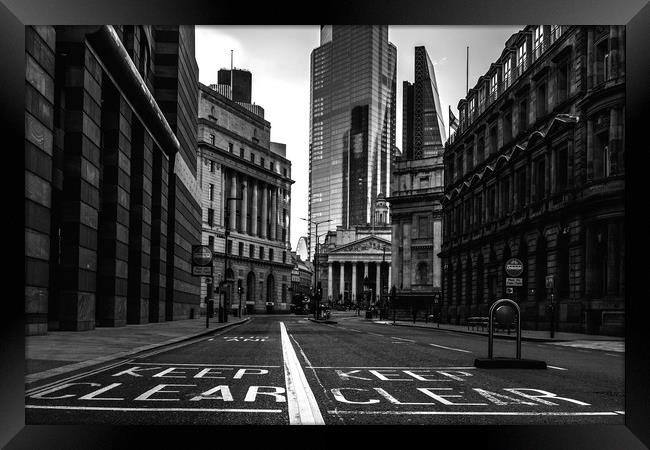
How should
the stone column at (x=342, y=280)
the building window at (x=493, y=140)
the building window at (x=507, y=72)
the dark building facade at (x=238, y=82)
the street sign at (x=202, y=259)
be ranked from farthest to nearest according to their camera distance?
1. the stone column at (x=342, y=280)
2. the dark building facade at (x=238, y=82)
3. the building window at (x=493, y=140)
4. the building window at (x=507, y=72)
5. the street sign at (x=202, y=259)

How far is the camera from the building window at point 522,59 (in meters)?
47.9

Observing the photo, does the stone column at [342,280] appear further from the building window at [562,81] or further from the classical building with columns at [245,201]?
the building window at [562,81]

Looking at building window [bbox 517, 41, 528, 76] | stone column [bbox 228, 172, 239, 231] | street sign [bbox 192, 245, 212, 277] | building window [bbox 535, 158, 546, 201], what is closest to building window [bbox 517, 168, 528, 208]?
building window [bbox 535, 158, 546, 201]

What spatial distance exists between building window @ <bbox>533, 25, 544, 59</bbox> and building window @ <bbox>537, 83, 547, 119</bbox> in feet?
7.27

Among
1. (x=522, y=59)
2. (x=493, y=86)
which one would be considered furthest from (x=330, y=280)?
(x=522, y=59)

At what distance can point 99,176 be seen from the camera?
29.7 metres

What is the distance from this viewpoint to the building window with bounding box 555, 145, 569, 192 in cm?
4128

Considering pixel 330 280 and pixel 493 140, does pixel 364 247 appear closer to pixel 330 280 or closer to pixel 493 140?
pixel 330 280

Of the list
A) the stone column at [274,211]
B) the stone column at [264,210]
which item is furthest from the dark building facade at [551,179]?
the stone column at [274,211]

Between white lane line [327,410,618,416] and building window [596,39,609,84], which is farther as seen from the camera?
building window [596,39,609,84]

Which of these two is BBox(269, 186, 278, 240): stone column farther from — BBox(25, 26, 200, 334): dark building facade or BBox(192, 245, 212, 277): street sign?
BBox(192, 245, 212, 277): street sign

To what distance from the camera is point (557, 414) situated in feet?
24.6
